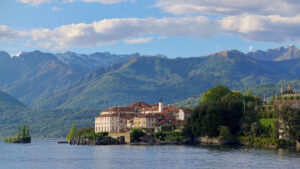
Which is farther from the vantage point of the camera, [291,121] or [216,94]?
[216,94]

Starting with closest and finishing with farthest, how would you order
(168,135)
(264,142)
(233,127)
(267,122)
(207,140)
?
(264,142) → (267,122) → (233,127) → (207,140) → (168,135)

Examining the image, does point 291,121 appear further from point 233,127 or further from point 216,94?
point 216,94

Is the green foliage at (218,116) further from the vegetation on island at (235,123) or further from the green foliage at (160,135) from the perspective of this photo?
the green foliage at (160,135)

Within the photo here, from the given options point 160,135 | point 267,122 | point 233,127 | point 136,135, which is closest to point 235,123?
point 233,127

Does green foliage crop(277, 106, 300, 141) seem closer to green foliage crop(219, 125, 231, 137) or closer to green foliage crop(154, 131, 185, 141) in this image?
green foliage crop(219, 125, 231, 137)

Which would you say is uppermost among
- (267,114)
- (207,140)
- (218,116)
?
(267,114)

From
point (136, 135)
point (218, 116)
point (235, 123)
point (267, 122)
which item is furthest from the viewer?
point (136, 135)

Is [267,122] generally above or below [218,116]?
below

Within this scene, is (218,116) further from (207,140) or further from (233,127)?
(207,140)

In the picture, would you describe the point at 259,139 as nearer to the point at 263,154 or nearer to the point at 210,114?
the point at 210,114

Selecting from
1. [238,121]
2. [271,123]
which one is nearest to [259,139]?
[271,123]

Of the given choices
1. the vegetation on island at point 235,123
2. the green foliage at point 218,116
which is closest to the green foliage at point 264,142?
the vegetation on island at point 235,123

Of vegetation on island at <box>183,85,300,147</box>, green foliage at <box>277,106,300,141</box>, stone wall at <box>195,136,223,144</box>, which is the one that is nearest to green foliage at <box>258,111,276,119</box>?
vegetation on island at <box>183,85,300,147</box>

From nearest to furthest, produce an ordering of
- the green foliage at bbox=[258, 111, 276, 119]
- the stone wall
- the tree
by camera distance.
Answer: the green foliage at bbox=[258, 111, 276, 119] → the stone wall → the tree
